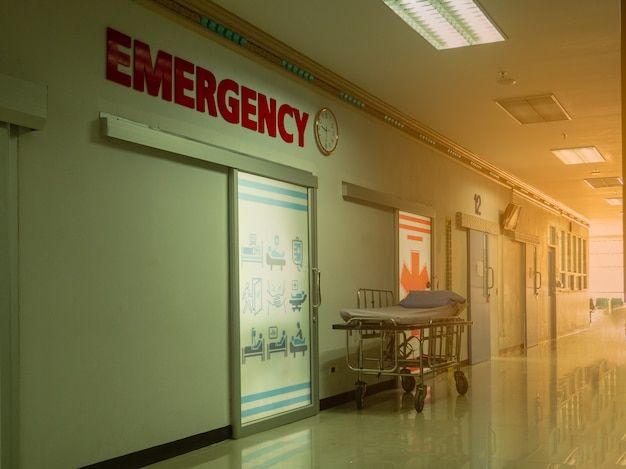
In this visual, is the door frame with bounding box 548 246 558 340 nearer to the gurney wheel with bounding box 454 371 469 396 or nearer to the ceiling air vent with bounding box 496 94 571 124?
the ceiling air vent with bounding box 496 94 571 124

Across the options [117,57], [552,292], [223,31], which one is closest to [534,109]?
[223,31]

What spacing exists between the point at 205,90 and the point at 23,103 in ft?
5.81

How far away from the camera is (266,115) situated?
6.15m

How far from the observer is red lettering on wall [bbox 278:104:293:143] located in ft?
20.9

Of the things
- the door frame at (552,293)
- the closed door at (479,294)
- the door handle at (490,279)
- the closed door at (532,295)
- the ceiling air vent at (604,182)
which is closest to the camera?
the closed door at (479,294)

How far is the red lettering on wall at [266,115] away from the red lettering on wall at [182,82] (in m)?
0.92

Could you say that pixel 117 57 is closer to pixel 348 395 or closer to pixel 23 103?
pixel 23 103

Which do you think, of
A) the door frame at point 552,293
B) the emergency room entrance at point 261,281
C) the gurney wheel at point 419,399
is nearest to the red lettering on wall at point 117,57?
the emergency room entrance at point 261,281

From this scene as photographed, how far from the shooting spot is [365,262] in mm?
7973

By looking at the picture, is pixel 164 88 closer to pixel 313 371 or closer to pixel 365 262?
pixel 313 371

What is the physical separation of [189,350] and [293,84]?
2.70m

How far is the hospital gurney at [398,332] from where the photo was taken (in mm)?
6676

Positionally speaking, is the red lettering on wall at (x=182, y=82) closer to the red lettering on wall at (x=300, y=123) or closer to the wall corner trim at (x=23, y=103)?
the wall corner trim at (x=23, y=103)

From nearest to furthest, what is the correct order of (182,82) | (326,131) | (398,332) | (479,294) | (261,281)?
(182,82)
(261,281)
(398,332)
(326,131)
(479,294)
